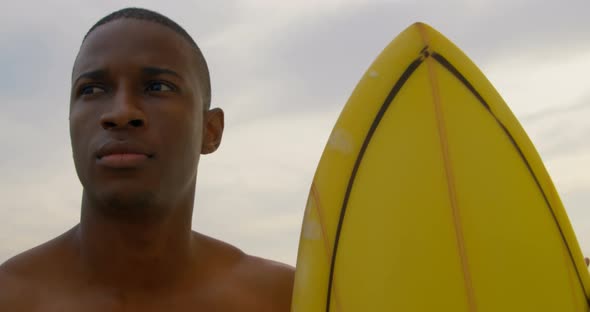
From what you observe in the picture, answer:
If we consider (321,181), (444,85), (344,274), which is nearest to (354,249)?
(344,274)

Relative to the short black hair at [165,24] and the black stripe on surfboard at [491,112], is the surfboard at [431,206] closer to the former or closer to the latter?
the black stripe on surfboard at [491,112]

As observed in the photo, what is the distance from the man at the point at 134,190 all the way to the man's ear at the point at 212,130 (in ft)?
0.10

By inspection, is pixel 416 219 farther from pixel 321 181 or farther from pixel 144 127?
pixel 144 127

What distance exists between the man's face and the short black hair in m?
0.04

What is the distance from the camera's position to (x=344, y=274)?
2.20 metres

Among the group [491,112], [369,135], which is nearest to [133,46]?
[369,135]

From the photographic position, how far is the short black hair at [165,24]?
2361mm

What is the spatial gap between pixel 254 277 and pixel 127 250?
49 centimetres

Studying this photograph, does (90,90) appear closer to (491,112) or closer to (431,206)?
(431,206)

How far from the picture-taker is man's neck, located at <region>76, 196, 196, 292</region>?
235 cm

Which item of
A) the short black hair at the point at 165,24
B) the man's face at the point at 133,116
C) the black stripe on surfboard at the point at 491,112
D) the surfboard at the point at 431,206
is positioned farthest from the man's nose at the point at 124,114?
the black stripe on surfboard at the point at 491,112

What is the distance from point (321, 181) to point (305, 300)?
1.16 feet

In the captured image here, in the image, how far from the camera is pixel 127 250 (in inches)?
92.9

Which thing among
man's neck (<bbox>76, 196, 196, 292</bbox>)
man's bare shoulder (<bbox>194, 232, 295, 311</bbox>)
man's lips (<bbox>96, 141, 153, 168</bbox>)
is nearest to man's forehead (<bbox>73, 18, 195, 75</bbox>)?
man's lips (<bbox>96, 141, 153, 168</bbox>)
